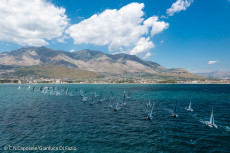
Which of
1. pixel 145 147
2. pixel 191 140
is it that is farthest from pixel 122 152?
pixel 191 140

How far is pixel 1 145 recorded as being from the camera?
131ft

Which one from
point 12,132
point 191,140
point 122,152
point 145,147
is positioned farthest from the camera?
point 12,132

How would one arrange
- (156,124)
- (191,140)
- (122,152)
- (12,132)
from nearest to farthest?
(122,152) → (191,140) → (12,132) → (156,124)

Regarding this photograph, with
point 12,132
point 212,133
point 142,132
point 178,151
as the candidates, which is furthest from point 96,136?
point 212,133

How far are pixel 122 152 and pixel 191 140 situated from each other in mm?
22175

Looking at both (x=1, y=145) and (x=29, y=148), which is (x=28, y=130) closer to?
(x=1, y=145)

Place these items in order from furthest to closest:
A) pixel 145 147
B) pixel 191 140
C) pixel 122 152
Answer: pixel 191 140 → pixel 145 147 → pixel 122 152

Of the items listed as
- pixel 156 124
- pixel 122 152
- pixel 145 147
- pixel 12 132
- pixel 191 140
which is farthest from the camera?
pixel 156 124

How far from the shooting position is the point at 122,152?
36.8 m

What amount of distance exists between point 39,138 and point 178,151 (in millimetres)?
39969

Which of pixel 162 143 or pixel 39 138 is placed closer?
pixel 162 143

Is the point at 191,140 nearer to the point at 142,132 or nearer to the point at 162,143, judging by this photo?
the point at 162,143

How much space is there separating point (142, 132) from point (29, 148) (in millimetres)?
33914

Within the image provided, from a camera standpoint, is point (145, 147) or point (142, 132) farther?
point (142, 132)
